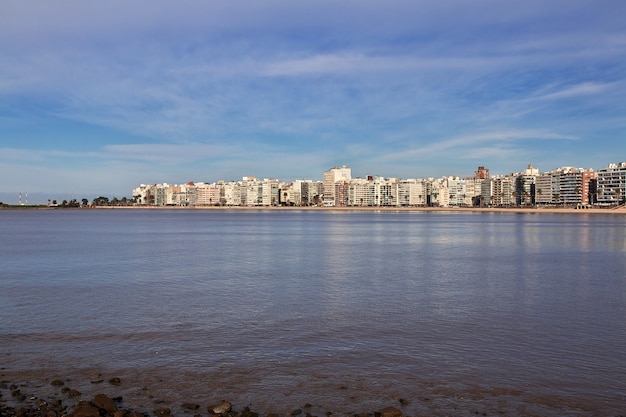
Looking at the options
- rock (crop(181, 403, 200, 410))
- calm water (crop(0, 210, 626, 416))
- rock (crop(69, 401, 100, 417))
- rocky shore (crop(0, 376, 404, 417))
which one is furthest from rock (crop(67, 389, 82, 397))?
rock (crop(181, 403, 200, 410))

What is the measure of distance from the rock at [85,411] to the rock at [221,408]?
1.72 m

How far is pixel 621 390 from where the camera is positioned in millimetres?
10234

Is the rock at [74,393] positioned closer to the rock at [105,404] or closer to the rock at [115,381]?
the rock at [115,381]

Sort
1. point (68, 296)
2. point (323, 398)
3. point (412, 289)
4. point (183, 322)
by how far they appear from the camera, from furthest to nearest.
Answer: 1. point (412, 289)
2. point (68, 296)
3. point (183, 322)
4. point (323, 398)

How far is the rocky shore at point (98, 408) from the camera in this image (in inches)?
340

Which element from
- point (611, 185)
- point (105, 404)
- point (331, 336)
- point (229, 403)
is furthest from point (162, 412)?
point (611, 185)

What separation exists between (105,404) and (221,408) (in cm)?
178

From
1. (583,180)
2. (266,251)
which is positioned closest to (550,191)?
(583,180)

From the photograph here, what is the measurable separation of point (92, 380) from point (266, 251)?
27.8m

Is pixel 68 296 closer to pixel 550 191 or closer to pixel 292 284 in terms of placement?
pixel 292 284

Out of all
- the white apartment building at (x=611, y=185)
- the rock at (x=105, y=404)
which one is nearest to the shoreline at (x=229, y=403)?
the rock at (x=105, y=404)

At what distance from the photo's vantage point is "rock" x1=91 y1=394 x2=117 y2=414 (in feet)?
28.8

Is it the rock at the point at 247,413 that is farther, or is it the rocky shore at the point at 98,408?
the rock at the point at 247,413

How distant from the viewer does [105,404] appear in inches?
348
